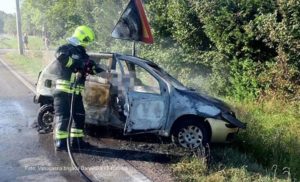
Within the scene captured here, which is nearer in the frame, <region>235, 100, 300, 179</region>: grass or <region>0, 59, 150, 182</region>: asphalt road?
<region>0, 59, 150, 182</region>: asphalt road

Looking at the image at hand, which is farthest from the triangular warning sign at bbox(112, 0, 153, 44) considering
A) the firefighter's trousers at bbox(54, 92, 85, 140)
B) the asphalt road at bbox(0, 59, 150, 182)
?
the asphalt road at bbox(0, 59, 150, 182)

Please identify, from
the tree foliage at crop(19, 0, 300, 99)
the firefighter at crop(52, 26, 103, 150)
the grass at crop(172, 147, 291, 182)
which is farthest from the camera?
the tree foliage at crop(19, 0, 300, 99)

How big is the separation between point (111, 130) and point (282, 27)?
406 cm

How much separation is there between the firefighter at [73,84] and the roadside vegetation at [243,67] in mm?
1834

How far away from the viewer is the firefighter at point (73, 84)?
20.4 ft

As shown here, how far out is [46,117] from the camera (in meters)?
7.35

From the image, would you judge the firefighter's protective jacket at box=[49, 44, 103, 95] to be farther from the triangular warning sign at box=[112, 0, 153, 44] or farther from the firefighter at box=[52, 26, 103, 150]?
the triangular warning sign at box=[112, 0, 153, 44]

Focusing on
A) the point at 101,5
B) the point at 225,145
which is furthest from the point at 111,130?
the point at 101,5

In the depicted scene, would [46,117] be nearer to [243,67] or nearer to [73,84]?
[73,84]

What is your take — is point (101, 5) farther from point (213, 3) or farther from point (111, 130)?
point (111, 130)

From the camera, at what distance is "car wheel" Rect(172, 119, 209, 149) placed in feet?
21.2

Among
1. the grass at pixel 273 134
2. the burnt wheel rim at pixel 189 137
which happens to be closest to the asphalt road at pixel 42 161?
the burnt wheel rim at pixel 189 137

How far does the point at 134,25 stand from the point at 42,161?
10.3ft

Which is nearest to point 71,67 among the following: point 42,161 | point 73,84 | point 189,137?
point 73,84
